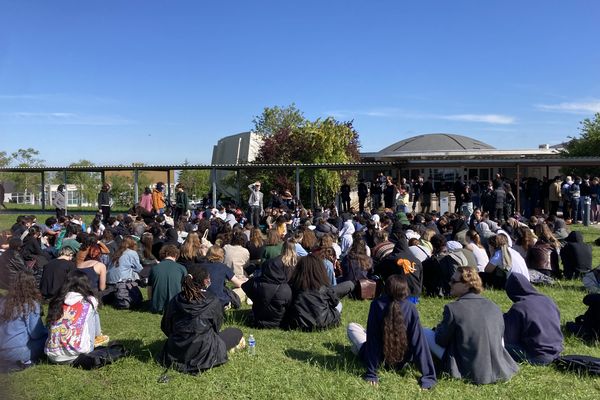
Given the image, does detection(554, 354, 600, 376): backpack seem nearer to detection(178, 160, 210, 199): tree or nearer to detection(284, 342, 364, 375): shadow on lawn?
detection(284, 342, 364, 375): shadow on lawn

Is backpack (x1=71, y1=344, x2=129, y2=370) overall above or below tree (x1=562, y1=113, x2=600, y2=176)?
below

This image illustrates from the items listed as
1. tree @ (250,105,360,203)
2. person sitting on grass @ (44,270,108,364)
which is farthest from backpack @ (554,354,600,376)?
tree @ (250,105,360,203)

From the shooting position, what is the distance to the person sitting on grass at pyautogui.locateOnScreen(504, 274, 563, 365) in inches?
225

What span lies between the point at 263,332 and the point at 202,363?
5.55ft

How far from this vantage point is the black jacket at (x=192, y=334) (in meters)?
5.66

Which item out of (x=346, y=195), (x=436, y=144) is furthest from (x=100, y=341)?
(x=436, y=144)

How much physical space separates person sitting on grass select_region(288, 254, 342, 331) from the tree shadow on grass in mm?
1808

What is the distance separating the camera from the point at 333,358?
6234mm

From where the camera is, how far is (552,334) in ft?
19.0

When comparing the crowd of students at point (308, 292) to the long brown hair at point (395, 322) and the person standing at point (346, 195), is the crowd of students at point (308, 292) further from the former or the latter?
the person standing at point (346, 195)

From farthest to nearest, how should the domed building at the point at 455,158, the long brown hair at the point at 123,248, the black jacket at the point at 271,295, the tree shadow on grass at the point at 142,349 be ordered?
the domed building at the point at 455,158, the long brown hair at the point at 123,248, the black jacket at the point at 271,295, the tree shadow on grass at the point at 142,349

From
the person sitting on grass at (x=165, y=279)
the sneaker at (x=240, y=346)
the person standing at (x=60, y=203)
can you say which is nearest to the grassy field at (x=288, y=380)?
the sneaker at (x=240, y=346)

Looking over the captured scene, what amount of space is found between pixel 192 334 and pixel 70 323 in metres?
1.39

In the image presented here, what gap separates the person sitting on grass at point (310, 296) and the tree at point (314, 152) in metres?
19.5
